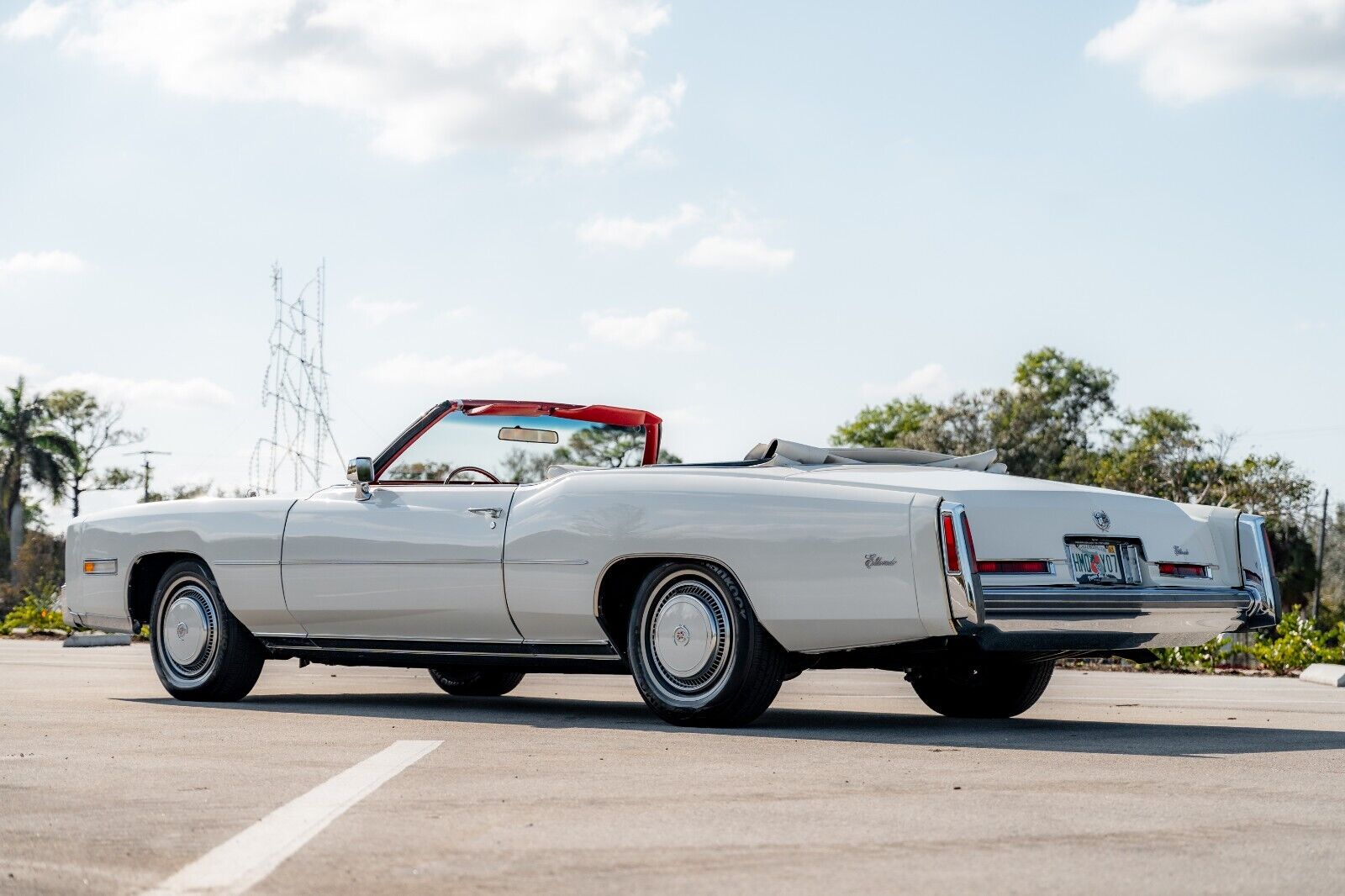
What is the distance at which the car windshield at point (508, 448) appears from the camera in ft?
29.0

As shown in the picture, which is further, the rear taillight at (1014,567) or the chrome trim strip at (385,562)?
the chrome trim strip at (385,562)

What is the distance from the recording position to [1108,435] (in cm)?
8875

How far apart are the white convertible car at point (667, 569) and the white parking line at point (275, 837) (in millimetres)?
1770

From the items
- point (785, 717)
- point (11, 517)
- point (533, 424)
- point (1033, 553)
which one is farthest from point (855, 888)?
point (11, 517)

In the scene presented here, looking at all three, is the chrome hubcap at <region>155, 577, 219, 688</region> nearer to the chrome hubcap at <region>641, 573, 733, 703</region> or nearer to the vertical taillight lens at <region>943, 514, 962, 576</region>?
the chrome hubcap at <region>641, 573, 733, 703</region>

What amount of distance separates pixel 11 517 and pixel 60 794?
62.9 metres

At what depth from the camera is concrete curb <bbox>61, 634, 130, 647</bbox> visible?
18.6 meters

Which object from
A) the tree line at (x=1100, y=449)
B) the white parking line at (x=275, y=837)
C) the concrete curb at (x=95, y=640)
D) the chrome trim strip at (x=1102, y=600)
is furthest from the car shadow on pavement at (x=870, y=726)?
the tree line at (x=1100, y=449)

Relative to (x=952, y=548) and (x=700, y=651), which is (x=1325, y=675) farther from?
(x=952, y=548)

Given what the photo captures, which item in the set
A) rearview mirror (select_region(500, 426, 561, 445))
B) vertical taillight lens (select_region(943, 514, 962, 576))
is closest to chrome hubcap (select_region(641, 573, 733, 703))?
vertical taillight lens (select_region(943, 514, 962, 576))

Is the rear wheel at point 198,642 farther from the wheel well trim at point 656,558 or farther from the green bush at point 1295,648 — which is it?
the green bush at point 1295,648

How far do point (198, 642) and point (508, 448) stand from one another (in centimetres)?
202

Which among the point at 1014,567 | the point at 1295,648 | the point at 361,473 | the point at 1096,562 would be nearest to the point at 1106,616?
the point at 1096,562

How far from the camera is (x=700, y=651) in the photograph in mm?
7273
